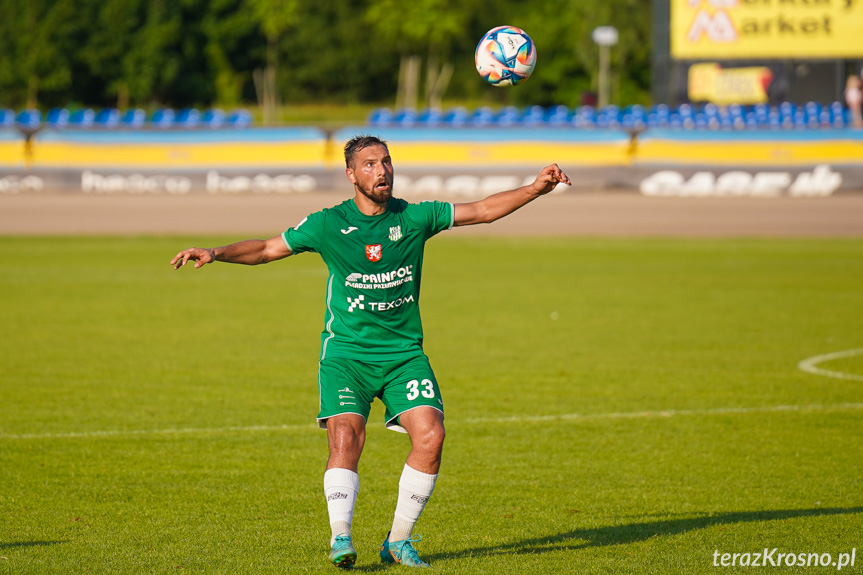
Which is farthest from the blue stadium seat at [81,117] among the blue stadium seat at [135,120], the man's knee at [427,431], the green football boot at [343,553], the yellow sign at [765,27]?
the green football boot at [343,553]

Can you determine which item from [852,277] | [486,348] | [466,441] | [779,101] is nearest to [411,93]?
[779,101]

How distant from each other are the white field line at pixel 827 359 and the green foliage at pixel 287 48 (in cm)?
5352

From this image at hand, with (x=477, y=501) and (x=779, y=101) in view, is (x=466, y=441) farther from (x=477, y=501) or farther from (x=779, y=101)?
(x=779, y=101)

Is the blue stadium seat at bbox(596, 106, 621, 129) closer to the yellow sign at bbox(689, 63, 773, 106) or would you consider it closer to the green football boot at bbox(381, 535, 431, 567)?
the yellow sign at bbox(689, 63, 773, 106)

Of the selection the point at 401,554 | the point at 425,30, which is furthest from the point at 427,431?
the point at 425,30

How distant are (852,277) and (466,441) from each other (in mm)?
11954

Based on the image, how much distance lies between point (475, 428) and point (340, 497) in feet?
12.1

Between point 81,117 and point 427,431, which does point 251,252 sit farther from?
point 81,117

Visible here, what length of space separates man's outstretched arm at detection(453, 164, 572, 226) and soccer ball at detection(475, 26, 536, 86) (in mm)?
1352

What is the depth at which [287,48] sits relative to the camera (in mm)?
83562

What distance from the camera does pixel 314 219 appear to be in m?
5.93

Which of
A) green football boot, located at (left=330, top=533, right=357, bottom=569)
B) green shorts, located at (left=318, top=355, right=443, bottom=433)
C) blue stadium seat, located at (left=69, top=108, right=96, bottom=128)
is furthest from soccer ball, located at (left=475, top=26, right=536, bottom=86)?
blue stadium seat, located at (left=69, top=108, right=96, bottom=128)

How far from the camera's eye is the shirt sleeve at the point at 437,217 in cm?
596

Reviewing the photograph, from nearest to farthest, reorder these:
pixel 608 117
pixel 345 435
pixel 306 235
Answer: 1. pixel 345 435
2. pixel 306 235
3. pixel 608 117
